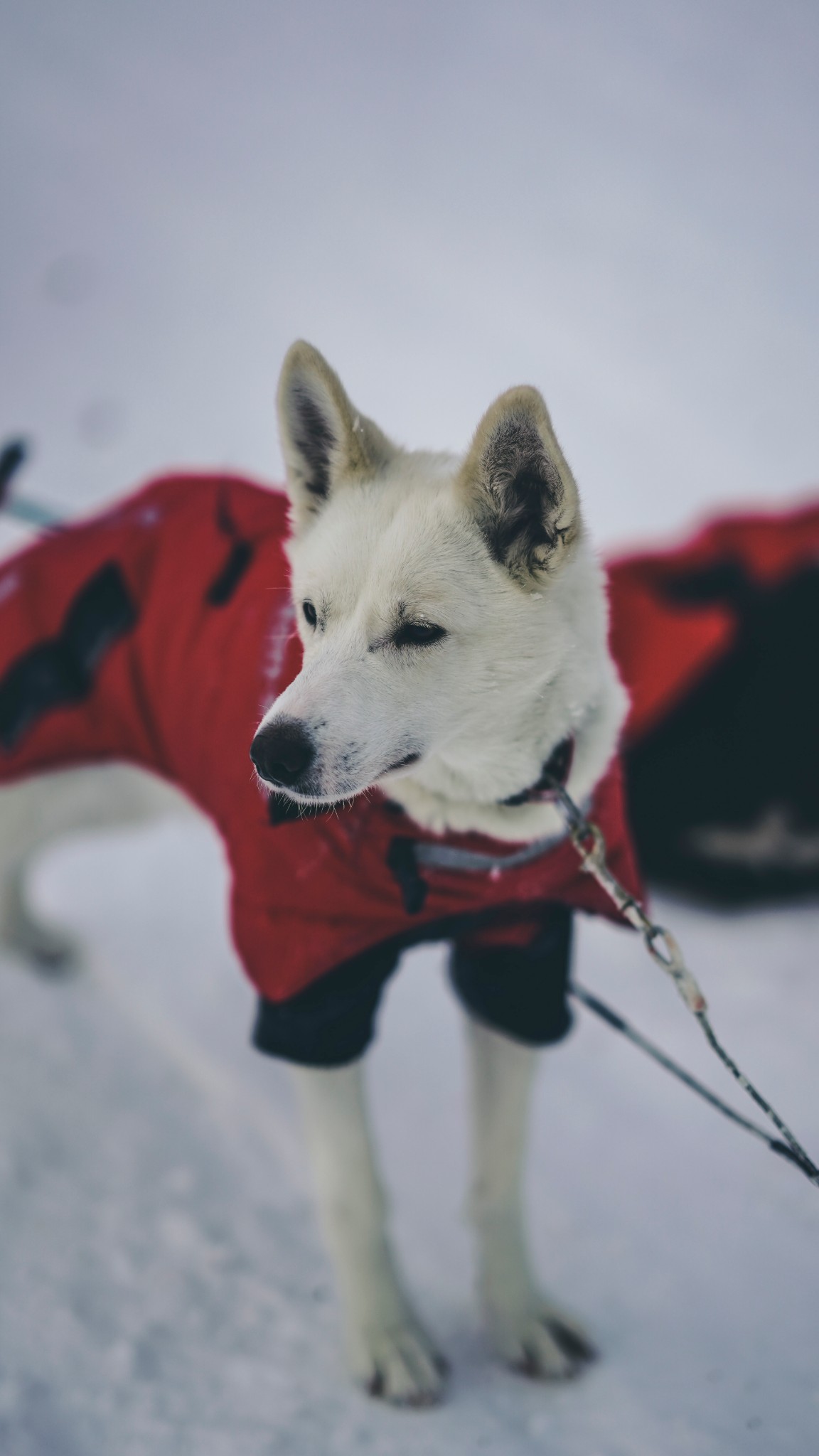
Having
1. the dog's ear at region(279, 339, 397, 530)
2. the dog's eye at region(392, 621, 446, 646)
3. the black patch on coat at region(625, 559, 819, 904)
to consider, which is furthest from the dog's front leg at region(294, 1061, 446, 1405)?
the black patch on coat at region(625, 559, 819, 904)

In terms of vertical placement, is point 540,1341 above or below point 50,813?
below

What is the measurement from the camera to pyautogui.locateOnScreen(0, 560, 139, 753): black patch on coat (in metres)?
2.14

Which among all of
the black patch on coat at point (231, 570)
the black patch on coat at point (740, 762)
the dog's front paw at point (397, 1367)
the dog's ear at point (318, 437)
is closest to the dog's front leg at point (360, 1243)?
the dog's front paw at point (397, 1367)

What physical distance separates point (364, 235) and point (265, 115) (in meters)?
1.10

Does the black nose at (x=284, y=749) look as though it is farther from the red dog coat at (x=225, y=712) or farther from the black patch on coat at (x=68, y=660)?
the black patch on coat at (x=68, y=660)

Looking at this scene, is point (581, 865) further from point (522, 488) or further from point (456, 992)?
point (522, 488)

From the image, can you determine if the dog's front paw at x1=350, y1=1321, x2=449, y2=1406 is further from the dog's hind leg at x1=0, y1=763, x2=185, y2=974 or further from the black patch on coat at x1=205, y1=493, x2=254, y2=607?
the black patch on coat at x1=205, y1=493, x2=254, y2=607

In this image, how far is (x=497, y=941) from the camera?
1.78m

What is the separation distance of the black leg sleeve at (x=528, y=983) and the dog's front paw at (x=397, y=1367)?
582 millimetres

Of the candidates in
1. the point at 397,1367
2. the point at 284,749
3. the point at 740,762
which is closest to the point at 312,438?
the point at 284,749

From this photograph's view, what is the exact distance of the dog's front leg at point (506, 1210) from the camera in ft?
6.11

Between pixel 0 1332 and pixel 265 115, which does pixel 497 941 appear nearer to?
pixel 0 1332

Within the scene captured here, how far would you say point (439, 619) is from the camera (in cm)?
144

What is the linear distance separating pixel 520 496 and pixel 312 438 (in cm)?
42
